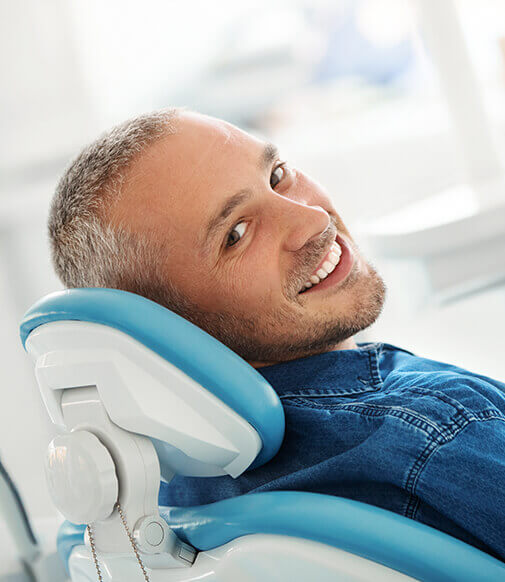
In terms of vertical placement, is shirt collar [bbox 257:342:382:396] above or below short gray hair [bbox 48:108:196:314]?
below

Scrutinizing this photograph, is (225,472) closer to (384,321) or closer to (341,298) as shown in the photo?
(341,298)

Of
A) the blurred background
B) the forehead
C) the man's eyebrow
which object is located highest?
the forehead

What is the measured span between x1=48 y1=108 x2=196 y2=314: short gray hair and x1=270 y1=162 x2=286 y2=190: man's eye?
16 centimetres

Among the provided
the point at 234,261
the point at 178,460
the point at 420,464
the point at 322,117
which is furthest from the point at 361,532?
the point at 322,117

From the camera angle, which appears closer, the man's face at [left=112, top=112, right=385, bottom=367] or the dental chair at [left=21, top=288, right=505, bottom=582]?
the dental chair at [left=21, top=288, right=505, bottom=582]

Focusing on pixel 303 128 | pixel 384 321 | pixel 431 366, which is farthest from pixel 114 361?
pixel 303 128

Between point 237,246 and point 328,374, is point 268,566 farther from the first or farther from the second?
point 237,246

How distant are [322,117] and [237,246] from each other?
252 centimetres

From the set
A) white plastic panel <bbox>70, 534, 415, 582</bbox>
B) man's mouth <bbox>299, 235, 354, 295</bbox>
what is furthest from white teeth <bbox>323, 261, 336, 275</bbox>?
white plastic panel <bbox>70, 534, 415, 582</bbox>

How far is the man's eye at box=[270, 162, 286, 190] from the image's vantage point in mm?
1017

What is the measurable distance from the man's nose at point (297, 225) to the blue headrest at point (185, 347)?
23cm

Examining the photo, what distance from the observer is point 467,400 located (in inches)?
30.0

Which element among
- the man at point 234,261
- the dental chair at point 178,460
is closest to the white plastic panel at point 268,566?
the dental chair at point 178,460

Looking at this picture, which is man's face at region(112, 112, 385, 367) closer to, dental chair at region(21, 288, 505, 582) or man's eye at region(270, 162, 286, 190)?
man's eye at region(270, 162, 286, 190)
